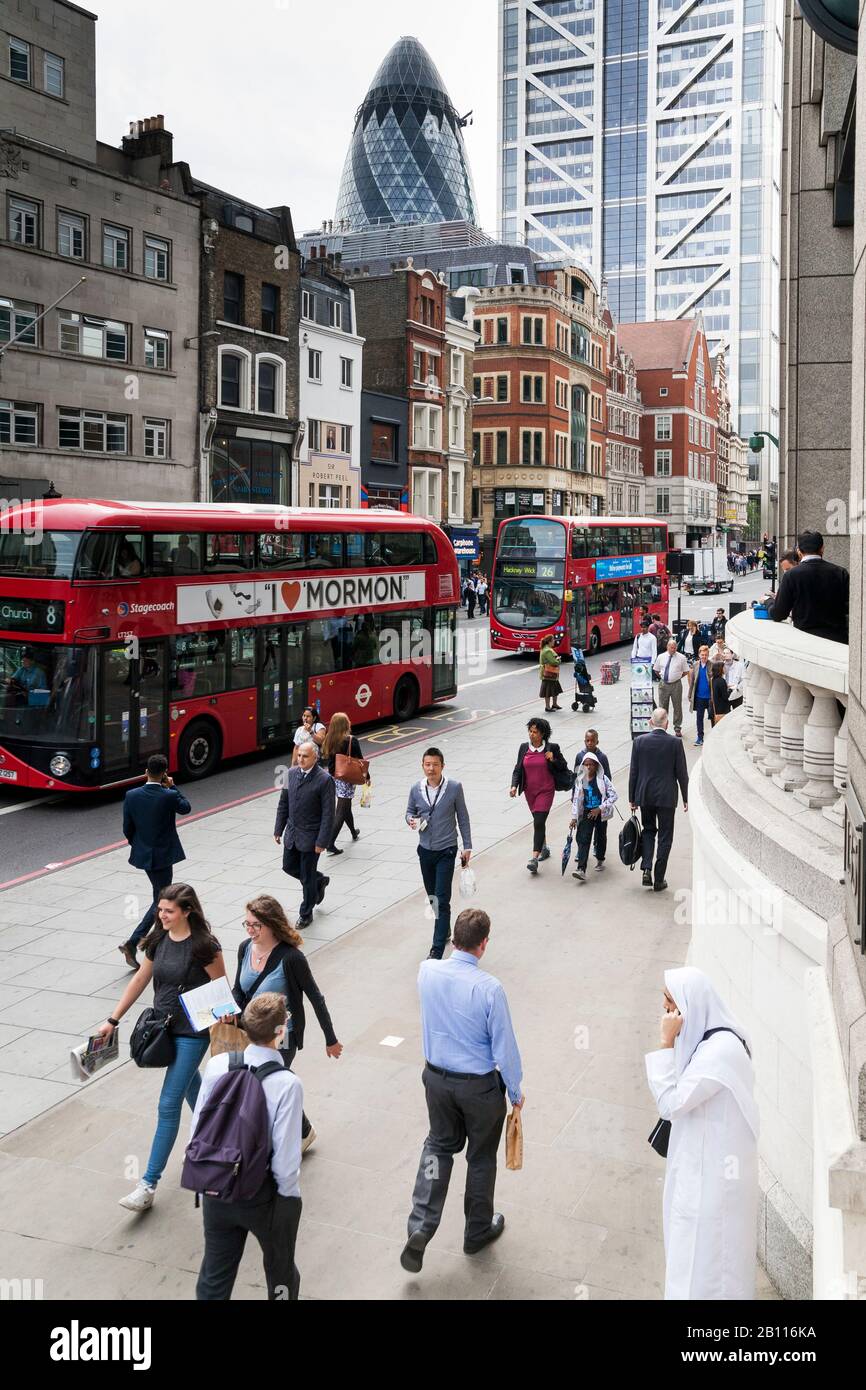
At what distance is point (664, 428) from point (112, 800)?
93971mm

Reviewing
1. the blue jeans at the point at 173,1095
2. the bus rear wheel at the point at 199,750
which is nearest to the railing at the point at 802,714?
the blue jeans at the point at 173,1095

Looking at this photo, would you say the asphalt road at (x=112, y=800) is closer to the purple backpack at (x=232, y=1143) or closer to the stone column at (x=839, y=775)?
the purple backpack at (x=232, y=1143)

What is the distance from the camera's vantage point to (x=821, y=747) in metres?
5.93

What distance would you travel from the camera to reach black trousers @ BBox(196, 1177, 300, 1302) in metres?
4.99

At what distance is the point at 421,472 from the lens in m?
57.8

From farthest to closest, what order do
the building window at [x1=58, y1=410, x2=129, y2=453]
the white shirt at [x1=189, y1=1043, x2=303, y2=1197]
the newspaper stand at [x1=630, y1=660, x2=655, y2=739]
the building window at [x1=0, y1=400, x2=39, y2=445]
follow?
the building window at [x1=58, y1=410, x2=129, y2=453] → the building window at [x1=0, y1=400, x2=39, y2=445] → the newspaper stand at [x1=630, y1=660, x2=655, y2=739] → the white shirt at [x1=189, y1=1043, x2=303, y2=1197]

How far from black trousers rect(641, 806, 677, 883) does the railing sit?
584 centimetres

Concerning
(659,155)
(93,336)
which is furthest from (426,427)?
(659,155)

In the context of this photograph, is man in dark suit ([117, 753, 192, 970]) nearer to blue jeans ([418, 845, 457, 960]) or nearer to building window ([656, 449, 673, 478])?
blue jeans ([418, 845, 457, 960])

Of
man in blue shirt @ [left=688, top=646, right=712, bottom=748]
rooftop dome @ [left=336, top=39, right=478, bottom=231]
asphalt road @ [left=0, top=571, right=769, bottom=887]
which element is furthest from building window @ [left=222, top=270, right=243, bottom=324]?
rooftop dome @ [left=336, top=39, right=478, bottom=231]

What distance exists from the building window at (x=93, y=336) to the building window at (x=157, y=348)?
982 mm

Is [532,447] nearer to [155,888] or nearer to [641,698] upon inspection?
[641,698]
